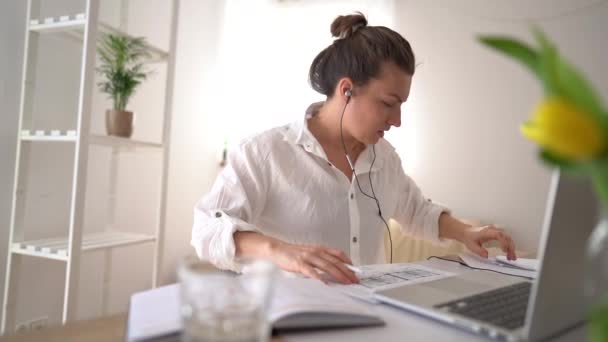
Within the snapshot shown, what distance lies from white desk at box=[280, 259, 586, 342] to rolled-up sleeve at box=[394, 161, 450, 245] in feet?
2.55

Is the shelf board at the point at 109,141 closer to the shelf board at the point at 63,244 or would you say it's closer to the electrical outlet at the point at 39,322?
the shelf board at the point at 63,244

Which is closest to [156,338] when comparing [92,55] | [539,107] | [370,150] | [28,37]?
[539,107]

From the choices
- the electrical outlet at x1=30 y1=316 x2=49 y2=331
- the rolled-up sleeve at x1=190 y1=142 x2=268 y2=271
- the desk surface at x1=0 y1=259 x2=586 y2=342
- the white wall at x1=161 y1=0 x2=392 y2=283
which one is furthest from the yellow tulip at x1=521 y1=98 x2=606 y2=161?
the white wall at x1=161 y1=0 x2=392 y2=283

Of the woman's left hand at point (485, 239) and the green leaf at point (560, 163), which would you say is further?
the woman's left hand at point (485, 239)

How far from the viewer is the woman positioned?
43.3 inches

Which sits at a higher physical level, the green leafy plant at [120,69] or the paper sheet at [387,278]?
the green leafy plant at [120,69]

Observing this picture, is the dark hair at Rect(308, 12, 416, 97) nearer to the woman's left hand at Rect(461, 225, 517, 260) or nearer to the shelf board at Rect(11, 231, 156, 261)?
the woman's left hand at Rect(461, 225, 517, 260)

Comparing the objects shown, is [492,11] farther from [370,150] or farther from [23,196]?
[23,196]

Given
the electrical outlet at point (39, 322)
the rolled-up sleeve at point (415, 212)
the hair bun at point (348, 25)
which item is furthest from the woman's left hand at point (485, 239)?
the electrical outlet at point (39, 322)

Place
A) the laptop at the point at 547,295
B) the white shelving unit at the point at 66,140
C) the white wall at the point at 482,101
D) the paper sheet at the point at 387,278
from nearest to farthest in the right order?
the laptop at the point at 547,295, the paper sheet at the point at 387,278, the white shelving unit at the point at 66,140, the white wall at the point at 482,101

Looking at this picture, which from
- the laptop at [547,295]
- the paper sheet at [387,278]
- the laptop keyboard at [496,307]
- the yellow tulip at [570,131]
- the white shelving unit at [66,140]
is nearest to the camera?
the yellow tulip at [570,131]

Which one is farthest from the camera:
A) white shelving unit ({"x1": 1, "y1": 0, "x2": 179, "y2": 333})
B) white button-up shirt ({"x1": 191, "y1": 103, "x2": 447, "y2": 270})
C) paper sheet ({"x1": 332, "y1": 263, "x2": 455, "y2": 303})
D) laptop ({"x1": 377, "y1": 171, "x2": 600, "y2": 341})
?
white shelving unit ({"x1": 1, "y1": 0, "x2": 179, "y2": 333})

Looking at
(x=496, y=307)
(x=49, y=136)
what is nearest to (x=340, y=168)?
(x=496, y=307)

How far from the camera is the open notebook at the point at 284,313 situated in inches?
17.4
